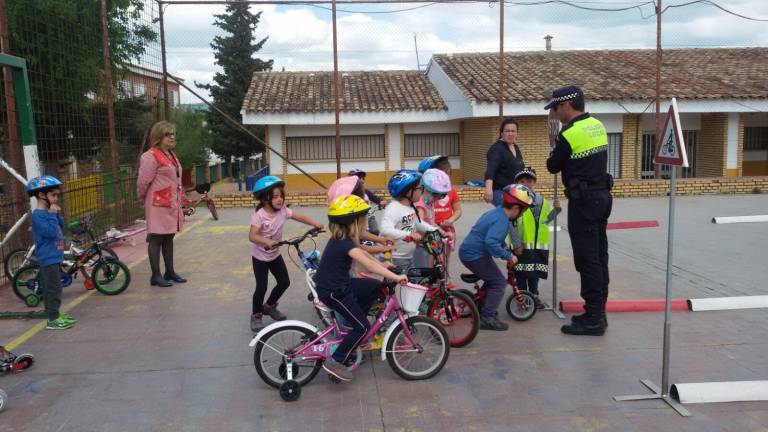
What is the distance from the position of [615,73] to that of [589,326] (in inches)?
712

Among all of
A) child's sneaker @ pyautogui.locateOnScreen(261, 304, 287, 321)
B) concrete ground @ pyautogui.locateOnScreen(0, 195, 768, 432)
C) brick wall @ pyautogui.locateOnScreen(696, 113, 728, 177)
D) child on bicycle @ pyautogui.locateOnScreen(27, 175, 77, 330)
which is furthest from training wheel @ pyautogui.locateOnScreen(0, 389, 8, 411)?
brick wall @ pyautogui.locateOnScreen(696, 113, 728, 177)

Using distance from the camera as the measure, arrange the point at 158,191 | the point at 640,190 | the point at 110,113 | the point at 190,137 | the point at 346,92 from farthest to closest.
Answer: the point at 190,137
the point at 346,92
the point at 640,190
the point at 110,113
the point at 158,191

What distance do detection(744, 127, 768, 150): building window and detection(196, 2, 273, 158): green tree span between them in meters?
22.4

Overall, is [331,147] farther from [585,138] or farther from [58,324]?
[585,138]

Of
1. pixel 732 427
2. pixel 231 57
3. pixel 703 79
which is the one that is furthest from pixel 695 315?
pixel 231 57

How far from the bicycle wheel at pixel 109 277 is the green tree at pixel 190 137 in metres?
19.6

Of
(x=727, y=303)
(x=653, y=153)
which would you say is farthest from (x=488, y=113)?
(x=727, y=303)

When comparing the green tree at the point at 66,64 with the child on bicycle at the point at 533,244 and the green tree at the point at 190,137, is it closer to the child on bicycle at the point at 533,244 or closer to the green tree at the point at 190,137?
the child on bicycle at the point at 533,244

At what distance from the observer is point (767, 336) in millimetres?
5316

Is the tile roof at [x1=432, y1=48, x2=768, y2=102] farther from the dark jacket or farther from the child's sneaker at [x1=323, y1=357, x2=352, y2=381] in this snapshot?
the child's sneaker at [x1=323, y1=357, x2=352, y2=381]

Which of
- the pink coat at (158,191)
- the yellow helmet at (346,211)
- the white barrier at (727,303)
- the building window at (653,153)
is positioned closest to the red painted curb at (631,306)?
the white barrier at (727,303)

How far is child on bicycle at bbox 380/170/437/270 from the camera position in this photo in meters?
5.31

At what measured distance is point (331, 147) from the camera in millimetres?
20688

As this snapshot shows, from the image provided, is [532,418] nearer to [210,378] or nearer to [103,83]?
[210,378]
